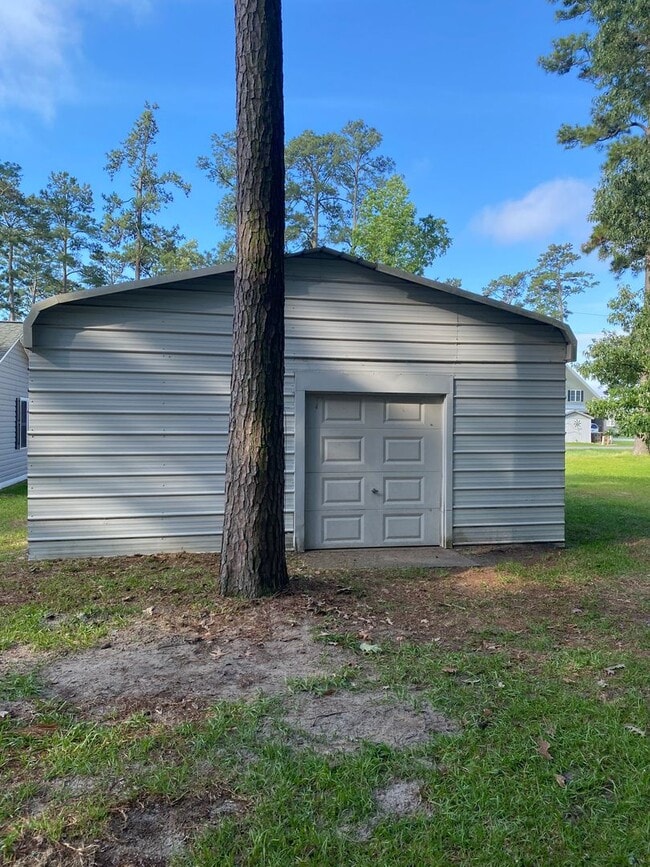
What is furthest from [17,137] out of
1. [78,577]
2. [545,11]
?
[78,577]

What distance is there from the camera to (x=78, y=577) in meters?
5.76

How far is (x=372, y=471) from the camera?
729 centimetres

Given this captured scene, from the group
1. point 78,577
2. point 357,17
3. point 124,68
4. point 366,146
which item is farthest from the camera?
point 366,146

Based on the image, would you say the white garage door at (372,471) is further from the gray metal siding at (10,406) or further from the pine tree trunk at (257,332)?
the gray metal siding at (10,406)

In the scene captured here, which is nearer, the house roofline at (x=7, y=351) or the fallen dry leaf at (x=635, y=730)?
the fallen dry leaf at (x=635, y=730)

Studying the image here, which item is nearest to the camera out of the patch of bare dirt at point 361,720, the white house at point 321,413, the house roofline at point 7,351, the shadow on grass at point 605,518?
the patch of bare dirt at point 361,720

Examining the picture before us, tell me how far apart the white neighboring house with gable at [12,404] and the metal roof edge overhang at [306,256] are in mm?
8503

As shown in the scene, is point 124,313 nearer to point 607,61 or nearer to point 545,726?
point 545,726

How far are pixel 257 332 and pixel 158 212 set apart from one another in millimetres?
28506

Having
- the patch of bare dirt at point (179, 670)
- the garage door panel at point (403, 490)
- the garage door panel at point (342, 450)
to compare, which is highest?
the garage door panel at point (342, 450)

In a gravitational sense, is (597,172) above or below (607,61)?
below

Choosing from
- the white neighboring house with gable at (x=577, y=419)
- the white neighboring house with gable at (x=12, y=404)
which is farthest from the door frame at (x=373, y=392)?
the white neighboring house with gable at (x=577, y=419)

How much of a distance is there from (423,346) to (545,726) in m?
5.12

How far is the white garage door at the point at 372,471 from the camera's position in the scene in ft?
23.5
